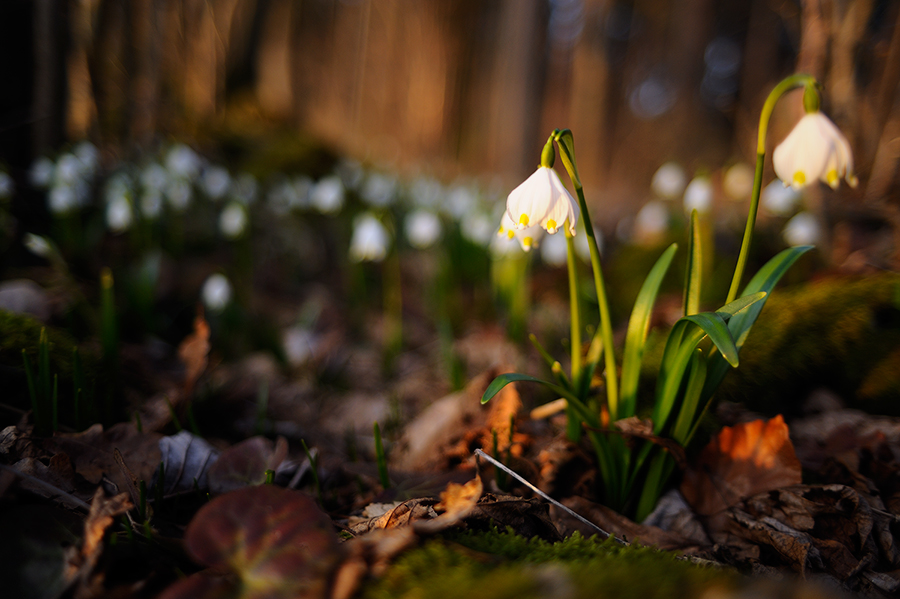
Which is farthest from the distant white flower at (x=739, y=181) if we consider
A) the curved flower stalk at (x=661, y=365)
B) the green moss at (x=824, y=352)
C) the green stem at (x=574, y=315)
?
the green stem at (x=574, y=315)

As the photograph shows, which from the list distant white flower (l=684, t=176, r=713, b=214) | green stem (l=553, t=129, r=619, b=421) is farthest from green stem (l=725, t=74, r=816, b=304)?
distant white flower (l=684, t=176, r=713, b=214)

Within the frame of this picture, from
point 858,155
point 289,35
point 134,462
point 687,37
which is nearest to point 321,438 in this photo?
point 134,462

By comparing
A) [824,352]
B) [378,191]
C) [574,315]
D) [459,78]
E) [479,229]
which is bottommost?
[824,352]

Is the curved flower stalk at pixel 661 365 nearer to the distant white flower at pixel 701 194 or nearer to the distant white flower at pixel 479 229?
the distant white flower at pixel 701 194

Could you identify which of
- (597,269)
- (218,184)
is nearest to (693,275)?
(597,269)

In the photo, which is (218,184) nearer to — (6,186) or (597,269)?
(6,186)

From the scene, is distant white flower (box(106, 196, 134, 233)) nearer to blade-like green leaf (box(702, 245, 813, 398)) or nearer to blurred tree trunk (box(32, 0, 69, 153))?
blurred tree trunk (box(32, 0, 69, 153))
